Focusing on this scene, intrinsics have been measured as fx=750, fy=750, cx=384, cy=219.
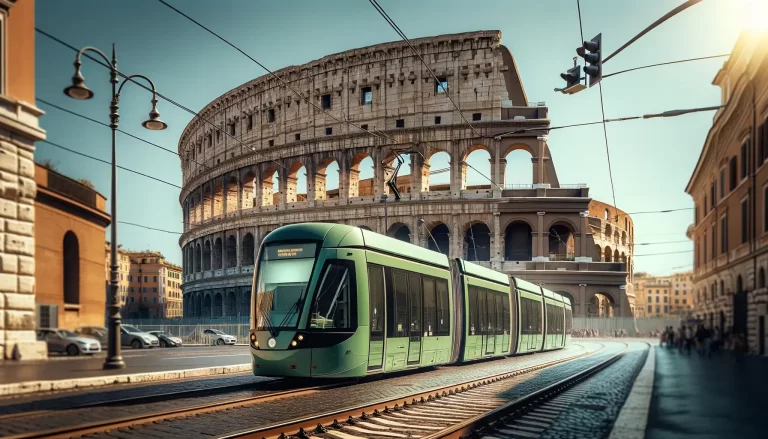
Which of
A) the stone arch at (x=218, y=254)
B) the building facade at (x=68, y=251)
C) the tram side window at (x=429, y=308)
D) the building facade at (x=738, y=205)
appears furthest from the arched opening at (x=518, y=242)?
the tram side window at (x=429, y=308)

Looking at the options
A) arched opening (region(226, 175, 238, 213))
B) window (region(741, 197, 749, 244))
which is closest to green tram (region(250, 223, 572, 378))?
window (region(741, 197, 749, 244))

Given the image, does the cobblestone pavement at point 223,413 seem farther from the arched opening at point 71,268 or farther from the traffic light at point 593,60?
the arched opening at point 71,268

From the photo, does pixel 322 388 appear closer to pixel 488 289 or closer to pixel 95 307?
pixel 488 289

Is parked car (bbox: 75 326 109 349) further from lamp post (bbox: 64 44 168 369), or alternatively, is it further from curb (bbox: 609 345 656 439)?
curb (bbox: 609 345 656 439)

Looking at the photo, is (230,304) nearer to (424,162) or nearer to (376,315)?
(424,162)

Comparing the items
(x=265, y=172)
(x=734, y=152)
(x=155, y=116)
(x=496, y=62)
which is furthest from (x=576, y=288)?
(x=155, y=116)
